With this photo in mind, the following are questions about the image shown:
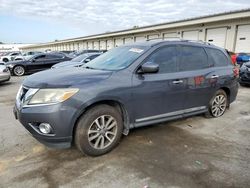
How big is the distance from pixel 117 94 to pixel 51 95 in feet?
3.11

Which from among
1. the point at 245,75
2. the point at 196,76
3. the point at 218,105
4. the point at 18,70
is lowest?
the point at 18,70

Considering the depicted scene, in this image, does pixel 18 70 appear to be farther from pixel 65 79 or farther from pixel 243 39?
pixel 243 39

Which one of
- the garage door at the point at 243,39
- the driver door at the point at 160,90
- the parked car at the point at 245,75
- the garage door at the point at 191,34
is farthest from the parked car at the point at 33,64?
the garage door at the point at 243,39

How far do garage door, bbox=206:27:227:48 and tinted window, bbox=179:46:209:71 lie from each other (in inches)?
631

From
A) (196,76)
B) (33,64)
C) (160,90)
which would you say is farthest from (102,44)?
(160,90)

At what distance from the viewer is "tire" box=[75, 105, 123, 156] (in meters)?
3.22

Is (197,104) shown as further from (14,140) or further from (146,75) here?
(14,140)

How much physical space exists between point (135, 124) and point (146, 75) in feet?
Answer: 2.73

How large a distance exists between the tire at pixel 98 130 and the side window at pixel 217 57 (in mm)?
2675

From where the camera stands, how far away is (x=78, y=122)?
322 centimetres

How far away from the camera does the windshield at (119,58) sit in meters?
3.84

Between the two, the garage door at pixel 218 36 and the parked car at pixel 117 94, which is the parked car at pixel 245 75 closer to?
the parked car at pixel 117 94

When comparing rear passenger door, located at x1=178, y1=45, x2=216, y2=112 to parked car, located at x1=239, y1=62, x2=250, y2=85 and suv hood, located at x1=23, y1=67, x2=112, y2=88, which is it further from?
parked car, located at x1=239, y1=62, x2=250, y2=85

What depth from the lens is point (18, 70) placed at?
14727 millimetres
